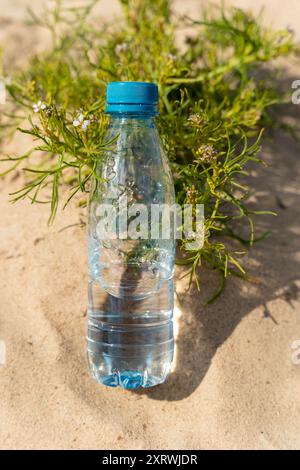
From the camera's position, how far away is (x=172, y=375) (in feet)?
5.62

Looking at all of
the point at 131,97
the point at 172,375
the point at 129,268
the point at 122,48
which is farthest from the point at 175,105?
the point at 172,375

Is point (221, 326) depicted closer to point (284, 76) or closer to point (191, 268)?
point (191, 268)

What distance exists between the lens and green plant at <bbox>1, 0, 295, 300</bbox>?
1.62 m

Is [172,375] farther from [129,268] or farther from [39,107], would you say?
[39,107]

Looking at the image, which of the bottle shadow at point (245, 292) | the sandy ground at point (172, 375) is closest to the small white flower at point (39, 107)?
the sandy ground at point (172, 375)

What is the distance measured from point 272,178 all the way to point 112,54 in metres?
0.68

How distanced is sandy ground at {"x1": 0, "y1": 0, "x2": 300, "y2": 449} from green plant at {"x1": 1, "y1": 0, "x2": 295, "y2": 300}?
0.09 metres

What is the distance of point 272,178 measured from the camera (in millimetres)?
2088

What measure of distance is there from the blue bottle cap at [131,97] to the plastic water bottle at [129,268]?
8 cm

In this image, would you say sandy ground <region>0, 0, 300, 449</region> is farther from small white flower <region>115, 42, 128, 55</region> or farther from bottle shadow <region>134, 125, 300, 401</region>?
small white flower <region>115, 42, 128, 55</region>

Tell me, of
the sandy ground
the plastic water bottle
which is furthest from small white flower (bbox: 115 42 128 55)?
the sandy ground

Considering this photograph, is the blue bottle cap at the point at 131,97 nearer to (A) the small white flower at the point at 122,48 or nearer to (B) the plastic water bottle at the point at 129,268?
(B) the plastic water bottle at the point at 129,268
